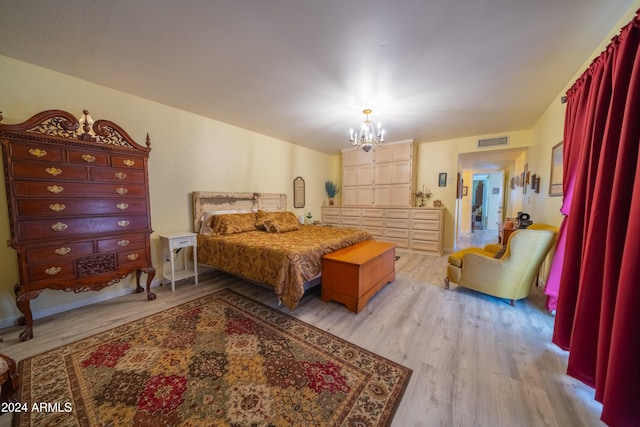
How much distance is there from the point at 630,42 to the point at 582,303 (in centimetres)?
162

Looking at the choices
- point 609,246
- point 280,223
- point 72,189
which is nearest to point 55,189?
point 72,189

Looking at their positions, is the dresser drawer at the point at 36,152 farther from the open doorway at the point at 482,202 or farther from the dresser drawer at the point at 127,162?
the open doorway at the point at 482,202

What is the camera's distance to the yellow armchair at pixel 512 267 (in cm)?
233

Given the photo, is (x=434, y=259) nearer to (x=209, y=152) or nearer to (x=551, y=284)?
(x=551, y=284)

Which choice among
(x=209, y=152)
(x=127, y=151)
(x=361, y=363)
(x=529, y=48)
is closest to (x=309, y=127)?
(x=209, y=152)

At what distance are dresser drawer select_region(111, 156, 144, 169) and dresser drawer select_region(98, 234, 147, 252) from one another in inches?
30.6

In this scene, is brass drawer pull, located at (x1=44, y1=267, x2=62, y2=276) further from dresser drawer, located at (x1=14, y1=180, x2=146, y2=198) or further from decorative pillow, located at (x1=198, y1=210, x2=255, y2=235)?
decorative pillow, located at (x1=198, y1=210, x2=255, y2=235)

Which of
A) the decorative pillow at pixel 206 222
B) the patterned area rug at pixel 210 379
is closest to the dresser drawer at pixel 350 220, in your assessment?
the decorative pillow at pixel 206 222

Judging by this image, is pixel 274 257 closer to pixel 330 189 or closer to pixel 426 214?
pixel 426 214

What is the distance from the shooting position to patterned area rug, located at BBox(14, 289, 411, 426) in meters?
1.25

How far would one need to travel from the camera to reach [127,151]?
246cm

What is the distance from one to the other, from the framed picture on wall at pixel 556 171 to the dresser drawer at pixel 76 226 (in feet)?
16.0

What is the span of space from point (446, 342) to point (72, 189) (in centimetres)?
376

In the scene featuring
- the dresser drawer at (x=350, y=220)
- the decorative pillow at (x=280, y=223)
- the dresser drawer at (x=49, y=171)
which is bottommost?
the dresser drawer at (x=350, y=220)
